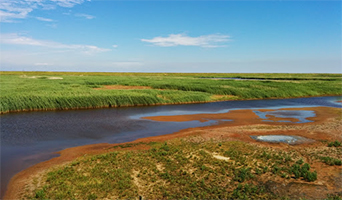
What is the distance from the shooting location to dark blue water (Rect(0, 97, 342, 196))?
13078 mm

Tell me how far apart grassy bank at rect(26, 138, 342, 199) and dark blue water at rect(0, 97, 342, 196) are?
2.76 m

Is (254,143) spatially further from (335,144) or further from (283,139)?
(335,144)

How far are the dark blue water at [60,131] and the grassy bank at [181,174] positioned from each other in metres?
2.76

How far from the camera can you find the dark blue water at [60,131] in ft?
42.9

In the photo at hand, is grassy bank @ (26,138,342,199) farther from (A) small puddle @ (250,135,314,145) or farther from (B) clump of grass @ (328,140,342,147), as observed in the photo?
(A) small puddle @ (250,135,314,145)

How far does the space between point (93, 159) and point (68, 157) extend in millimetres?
1799

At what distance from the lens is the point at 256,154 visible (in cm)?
1286

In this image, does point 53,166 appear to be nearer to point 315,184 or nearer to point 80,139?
point 80,139

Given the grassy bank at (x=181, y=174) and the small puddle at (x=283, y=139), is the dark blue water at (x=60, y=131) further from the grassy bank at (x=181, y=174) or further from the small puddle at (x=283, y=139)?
the small puddle at (x=283, y=139)

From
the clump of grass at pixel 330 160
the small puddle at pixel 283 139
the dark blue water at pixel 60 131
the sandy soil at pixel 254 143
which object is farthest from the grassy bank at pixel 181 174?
the dark blue water at pixel 60 131

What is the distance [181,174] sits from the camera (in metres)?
10.4

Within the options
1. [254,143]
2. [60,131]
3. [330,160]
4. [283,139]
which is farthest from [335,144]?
[60,131]

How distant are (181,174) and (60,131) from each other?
12.2 meters

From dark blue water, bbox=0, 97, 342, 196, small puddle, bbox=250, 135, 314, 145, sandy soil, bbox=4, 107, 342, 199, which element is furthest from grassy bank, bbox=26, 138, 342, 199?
dark blue water, bbox=0, 97, 342, 196
